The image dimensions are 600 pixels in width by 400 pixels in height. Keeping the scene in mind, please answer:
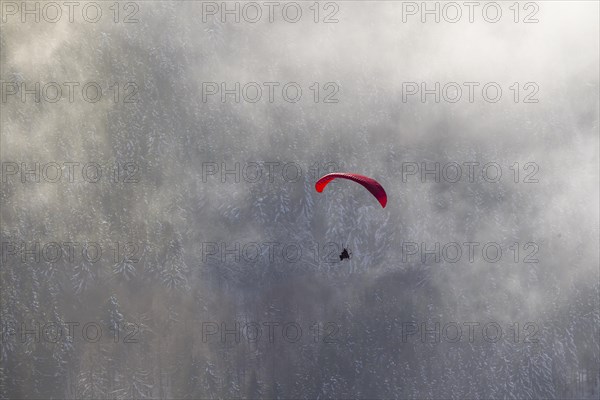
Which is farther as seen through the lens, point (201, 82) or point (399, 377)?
point (201, 82)

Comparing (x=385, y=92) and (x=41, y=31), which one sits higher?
(x=41, y=31)

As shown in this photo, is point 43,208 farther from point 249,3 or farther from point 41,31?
point 249,3

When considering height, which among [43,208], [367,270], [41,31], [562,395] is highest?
[41,31]

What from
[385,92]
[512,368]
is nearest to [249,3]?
[385,92]

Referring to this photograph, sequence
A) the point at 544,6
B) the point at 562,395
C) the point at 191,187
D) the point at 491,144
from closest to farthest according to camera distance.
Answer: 1. the point at 562,395
2. the point at 191,187
3. the point at 491,144
4. the point at 544,6

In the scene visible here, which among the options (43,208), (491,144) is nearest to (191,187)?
(43,208)

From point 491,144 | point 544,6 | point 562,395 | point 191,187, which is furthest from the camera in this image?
point 544,6
